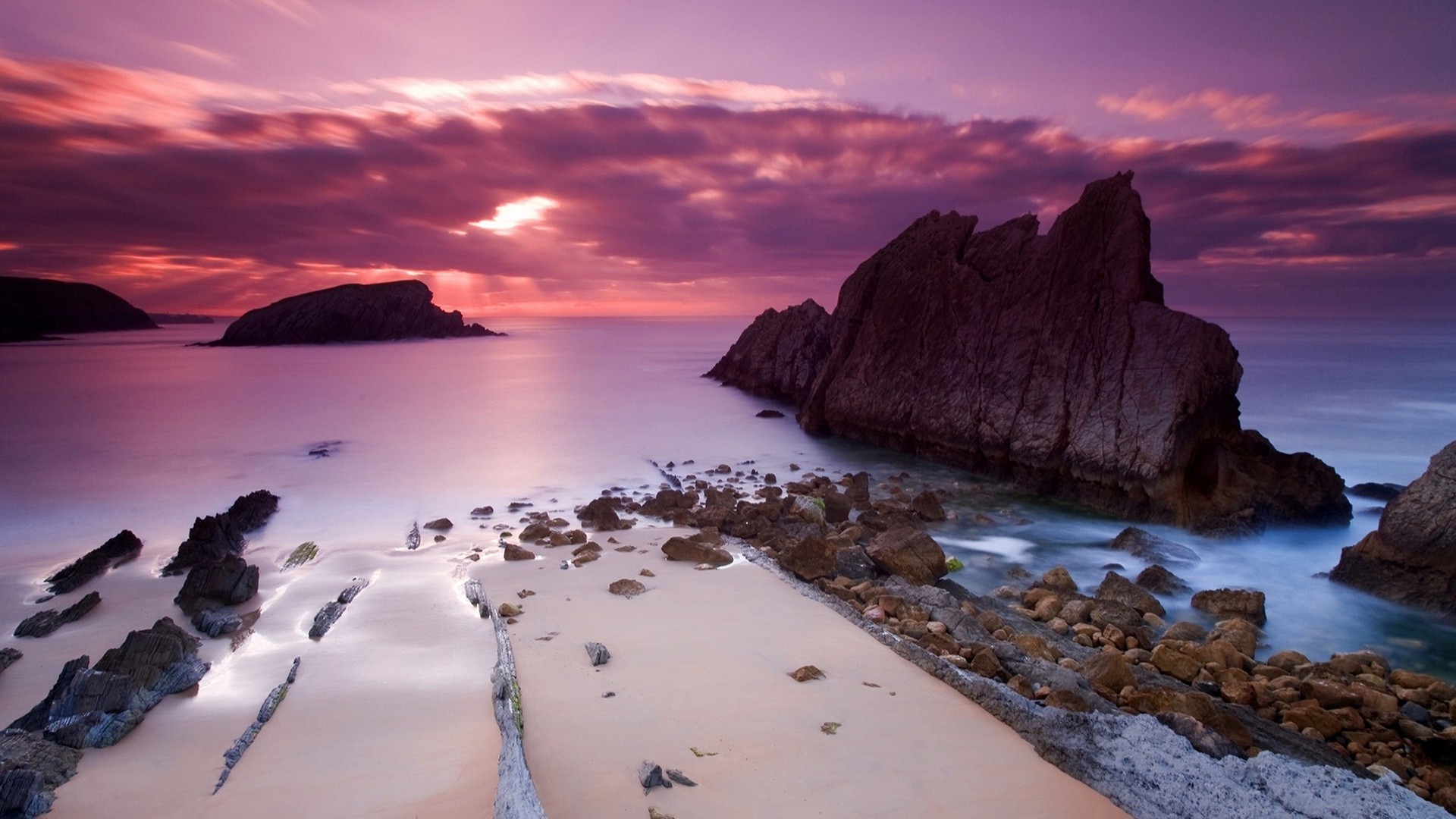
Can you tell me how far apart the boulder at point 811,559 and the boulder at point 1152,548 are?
4616 millimetres

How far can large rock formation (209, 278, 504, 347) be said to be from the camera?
6600cm

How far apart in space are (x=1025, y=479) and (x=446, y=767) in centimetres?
1124

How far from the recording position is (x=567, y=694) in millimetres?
4570

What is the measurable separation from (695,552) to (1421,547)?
319 inches

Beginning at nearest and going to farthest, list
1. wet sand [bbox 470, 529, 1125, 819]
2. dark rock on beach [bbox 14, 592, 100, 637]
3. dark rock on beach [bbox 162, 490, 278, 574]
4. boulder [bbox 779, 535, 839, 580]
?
wet sand [bbox 470, 529, 1125, 819]
dark rock on beach [bbox 14, 592, 100, 637]
boulder [bbox 779, 535, 839, 580]
dark rock on beach [bbox 162, 490, 278, 574]

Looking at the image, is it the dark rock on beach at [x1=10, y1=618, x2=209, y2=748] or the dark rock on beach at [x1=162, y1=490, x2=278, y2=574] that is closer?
the dark rock on beach at [x1=10, y1=618, x2=209, y2=748]

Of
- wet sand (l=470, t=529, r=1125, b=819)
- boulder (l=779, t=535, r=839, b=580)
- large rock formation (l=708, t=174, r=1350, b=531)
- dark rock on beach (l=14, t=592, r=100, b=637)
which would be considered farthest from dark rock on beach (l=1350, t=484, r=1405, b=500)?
dark rock on beach (l=14, t=592, r=100, b=637)

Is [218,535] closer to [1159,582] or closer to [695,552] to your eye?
[695,552]

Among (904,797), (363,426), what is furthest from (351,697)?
(363,426)

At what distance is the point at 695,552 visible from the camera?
7.82 meters

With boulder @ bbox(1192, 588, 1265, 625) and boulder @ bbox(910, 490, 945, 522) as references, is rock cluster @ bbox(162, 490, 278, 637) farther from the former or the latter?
boulder @ bbox(1192, 588, 1265, 625)

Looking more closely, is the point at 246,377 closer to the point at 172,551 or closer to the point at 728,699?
the point at 172,551

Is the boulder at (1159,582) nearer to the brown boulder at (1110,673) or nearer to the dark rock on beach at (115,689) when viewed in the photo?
the brown boulder at (1110,673)

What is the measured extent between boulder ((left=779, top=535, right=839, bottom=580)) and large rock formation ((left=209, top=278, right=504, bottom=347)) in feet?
238
